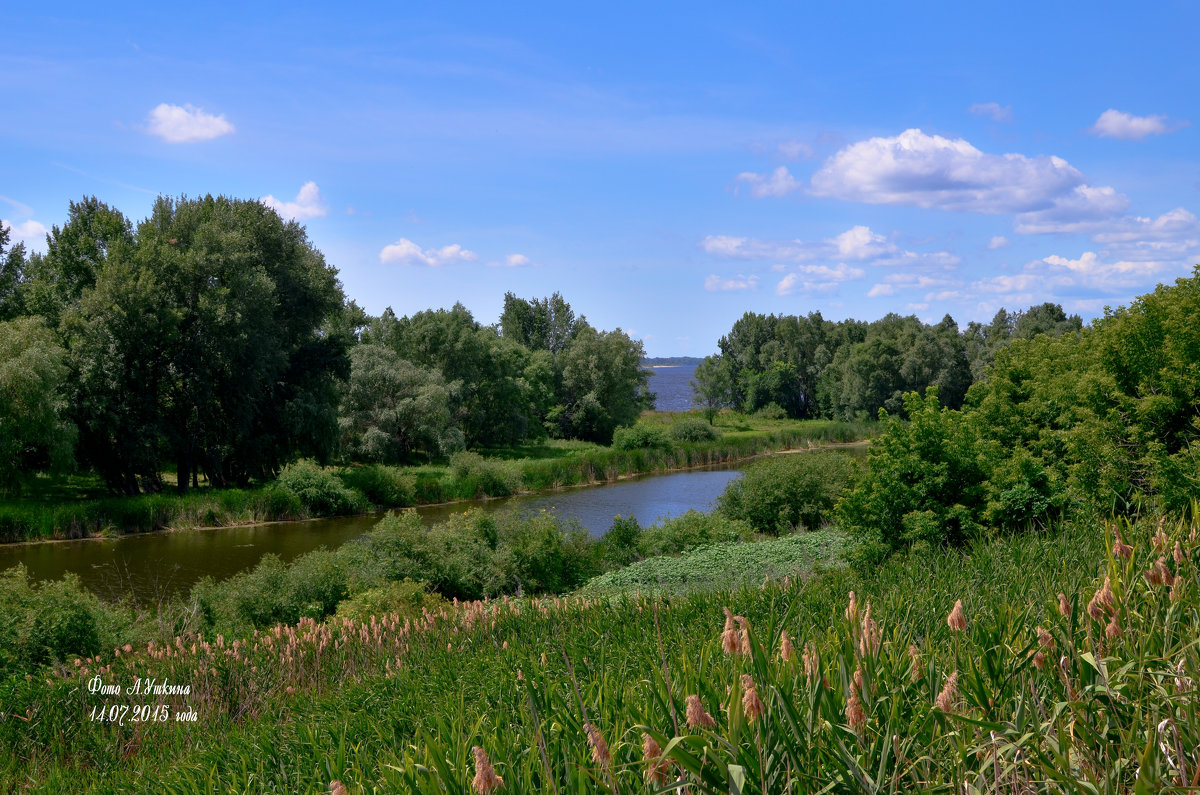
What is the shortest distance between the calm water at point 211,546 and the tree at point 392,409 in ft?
25.8

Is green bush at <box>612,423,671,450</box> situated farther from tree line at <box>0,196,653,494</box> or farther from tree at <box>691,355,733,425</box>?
tree at <box>691,355,733,425</box>

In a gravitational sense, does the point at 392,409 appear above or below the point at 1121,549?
above

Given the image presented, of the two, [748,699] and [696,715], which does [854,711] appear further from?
[696,715]

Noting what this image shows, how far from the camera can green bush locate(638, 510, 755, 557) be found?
21156 mm

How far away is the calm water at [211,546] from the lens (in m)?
20.2

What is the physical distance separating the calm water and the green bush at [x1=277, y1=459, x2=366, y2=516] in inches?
24.2

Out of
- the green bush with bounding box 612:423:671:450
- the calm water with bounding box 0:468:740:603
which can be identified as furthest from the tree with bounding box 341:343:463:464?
the green bush with bounding box 612:423:671:450

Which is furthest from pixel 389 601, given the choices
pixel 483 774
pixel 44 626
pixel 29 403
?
pixel 29 403

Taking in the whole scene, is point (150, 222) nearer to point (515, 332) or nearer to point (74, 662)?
point (74, 662)

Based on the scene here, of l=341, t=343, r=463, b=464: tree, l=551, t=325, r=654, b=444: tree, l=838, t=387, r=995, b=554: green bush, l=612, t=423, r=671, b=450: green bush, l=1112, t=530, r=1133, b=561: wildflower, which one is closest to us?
l=1112, t=530, r=1133, b=561: wildflower

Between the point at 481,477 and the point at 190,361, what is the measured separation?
41.0ft

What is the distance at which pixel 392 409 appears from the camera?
40.6 m

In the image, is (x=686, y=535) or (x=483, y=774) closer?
(x=483, y=774)

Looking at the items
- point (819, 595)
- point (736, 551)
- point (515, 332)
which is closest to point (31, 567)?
point (736, 551)
